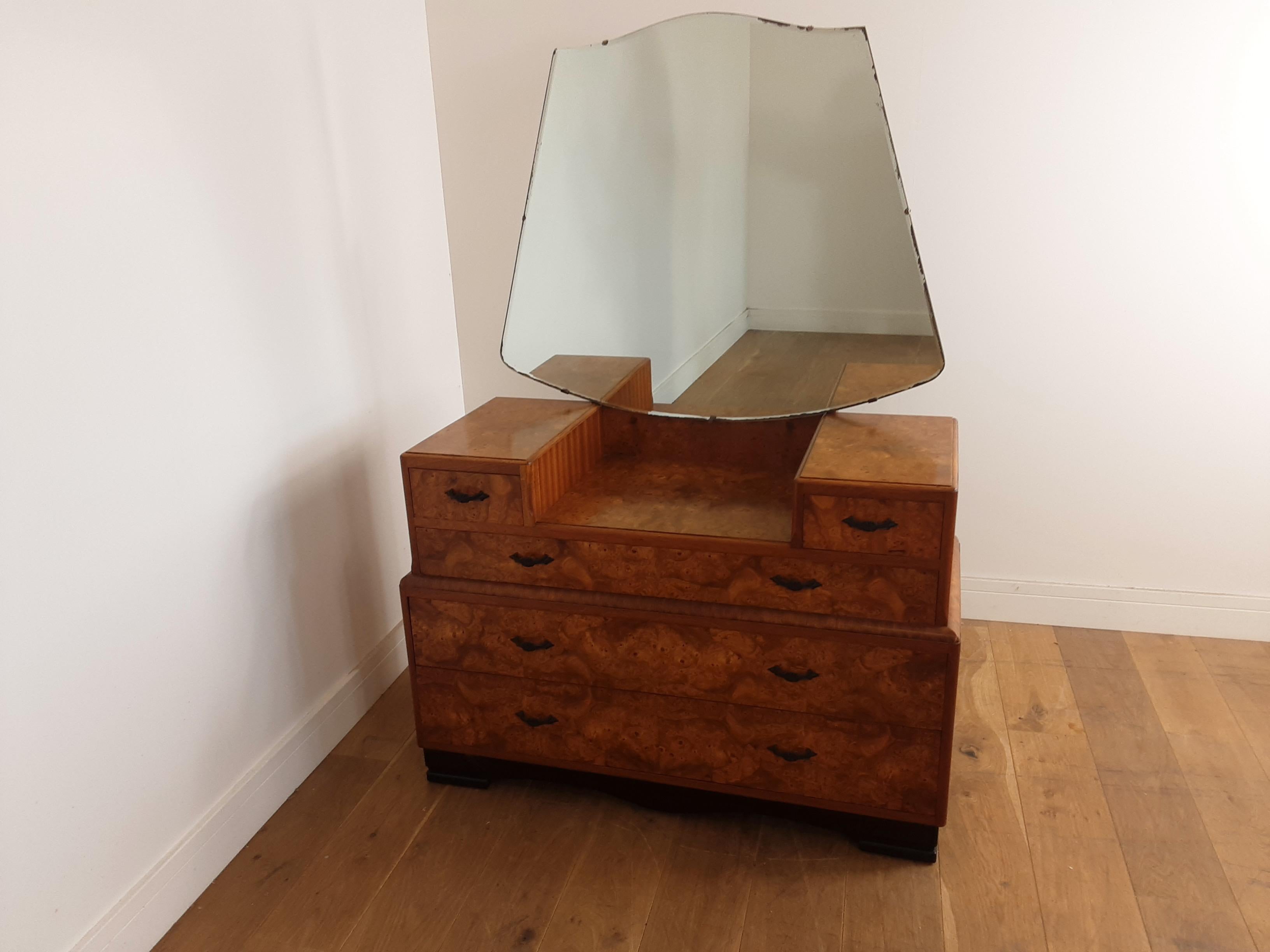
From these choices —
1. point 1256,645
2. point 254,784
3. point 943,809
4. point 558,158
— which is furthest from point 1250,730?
point 254,784

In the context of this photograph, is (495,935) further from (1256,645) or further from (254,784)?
(1256,645)

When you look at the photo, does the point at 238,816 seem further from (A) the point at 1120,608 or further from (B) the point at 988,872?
(A) the point at 1120,608

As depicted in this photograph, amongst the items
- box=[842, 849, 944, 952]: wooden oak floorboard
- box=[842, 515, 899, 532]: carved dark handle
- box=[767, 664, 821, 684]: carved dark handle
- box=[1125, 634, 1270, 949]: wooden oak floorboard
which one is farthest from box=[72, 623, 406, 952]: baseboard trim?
box=[1125, 634, 1270, 949]: wooden oak floorboard

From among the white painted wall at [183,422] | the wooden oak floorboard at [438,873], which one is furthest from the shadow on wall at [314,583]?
the wooden oak floorboard at [438,873]

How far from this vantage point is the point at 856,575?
59.1 inches

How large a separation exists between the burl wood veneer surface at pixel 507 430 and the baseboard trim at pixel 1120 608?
1.17 metres

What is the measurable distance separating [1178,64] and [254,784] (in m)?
2.26

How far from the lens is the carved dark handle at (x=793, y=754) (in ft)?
5.29

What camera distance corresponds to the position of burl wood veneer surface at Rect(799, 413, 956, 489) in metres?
1.46

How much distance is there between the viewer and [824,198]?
1.76 metres

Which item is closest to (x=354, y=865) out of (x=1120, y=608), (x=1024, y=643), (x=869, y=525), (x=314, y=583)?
(x=314, y=583)

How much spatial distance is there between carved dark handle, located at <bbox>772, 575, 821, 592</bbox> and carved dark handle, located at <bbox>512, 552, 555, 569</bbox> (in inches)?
15.0

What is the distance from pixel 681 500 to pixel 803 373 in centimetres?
33

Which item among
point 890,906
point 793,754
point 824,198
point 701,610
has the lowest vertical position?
point 890,906
